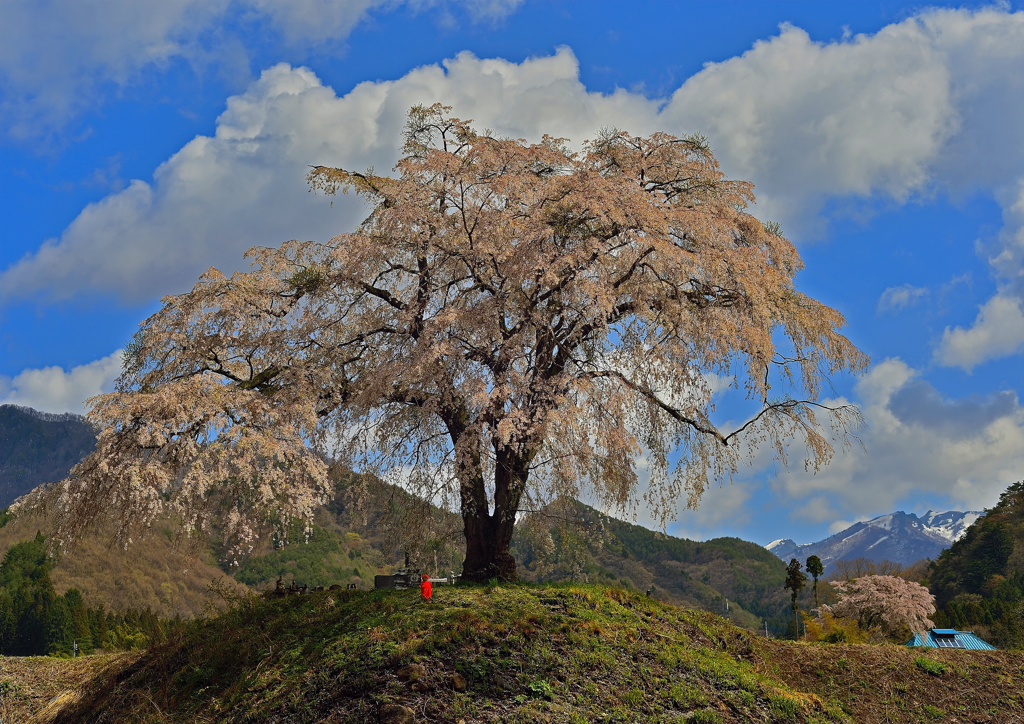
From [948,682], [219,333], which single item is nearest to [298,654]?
[219,333]

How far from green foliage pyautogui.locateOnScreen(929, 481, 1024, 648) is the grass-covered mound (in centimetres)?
4155

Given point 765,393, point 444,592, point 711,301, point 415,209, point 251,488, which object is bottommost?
point 444,592

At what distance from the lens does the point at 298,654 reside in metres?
10.7

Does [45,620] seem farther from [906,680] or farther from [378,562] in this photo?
[906,680]

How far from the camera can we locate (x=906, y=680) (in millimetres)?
12008

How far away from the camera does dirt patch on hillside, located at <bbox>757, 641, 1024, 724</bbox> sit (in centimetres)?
1129

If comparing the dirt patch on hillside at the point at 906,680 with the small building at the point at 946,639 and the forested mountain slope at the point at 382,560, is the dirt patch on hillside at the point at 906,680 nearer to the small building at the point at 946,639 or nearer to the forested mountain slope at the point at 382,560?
the forested mountain slope at the point at 382,560

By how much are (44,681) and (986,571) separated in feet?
225

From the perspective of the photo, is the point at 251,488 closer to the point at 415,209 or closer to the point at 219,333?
the point at 219,333

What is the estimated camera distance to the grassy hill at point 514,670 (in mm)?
9305

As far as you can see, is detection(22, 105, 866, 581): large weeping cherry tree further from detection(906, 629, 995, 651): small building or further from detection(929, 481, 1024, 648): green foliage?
detection(929, 481, 1024, 648): green foliage

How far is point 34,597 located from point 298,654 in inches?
2435

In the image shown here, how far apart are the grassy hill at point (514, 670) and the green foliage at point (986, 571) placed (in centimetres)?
3877

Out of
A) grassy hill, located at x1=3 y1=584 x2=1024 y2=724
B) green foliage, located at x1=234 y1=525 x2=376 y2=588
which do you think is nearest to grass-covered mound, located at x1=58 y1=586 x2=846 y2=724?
grassy hill, located at x1=3 y1=584 x2=1024 y2=724
